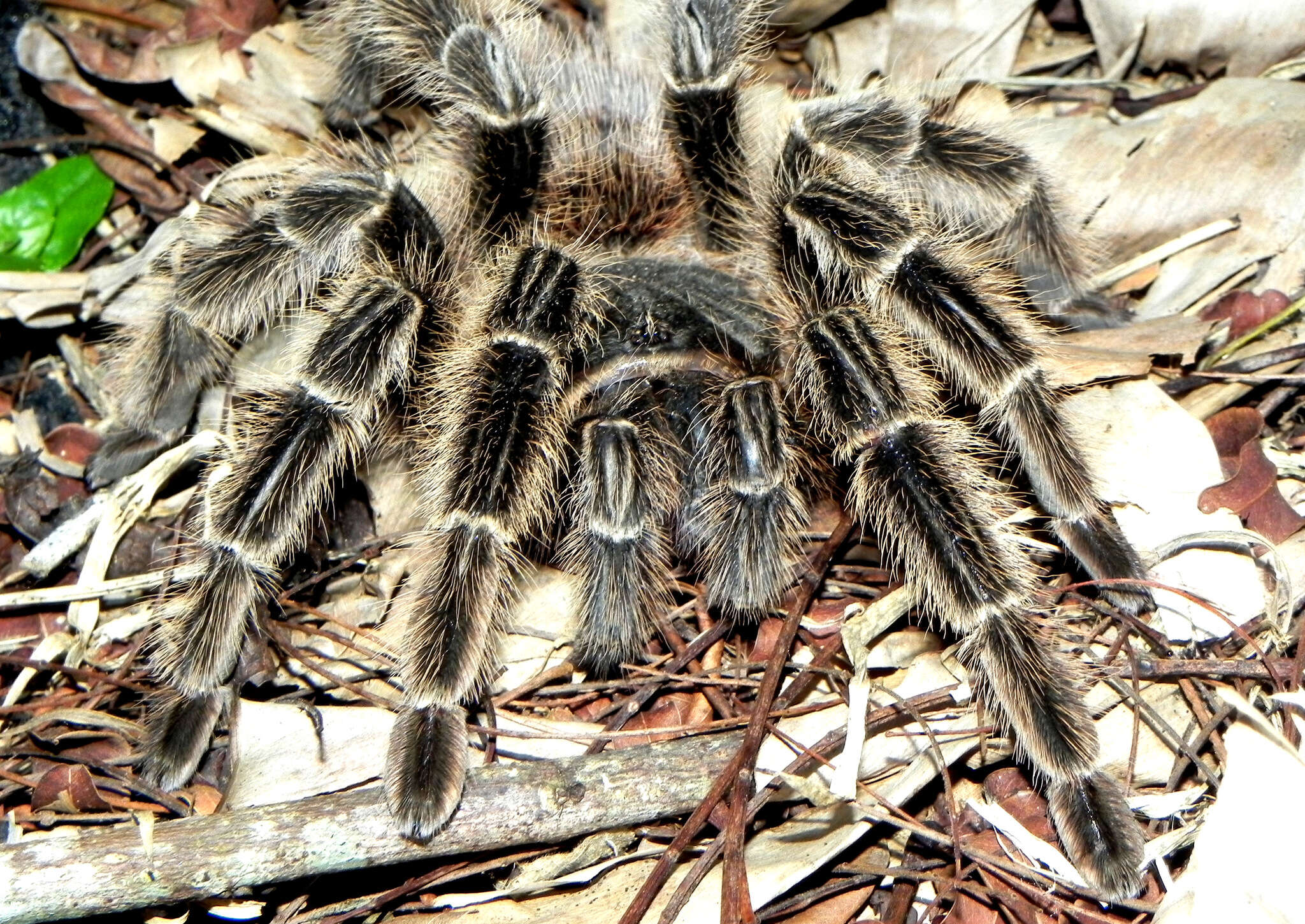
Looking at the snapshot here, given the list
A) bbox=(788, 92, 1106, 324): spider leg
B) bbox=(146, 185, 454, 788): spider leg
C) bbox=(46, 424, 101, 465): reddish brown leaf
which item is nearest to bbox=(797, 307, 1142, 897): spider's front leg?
bbox=(788, 92, 1106, 324): spider leg

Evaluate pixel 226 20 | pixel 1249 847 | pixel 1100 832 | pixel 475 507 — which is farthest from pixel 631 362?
pixel 226 20

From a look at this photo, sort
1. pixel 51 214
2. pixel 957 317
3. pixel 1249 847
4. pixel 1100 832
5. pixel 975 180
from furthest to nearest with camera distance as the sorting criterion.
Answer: pixel 51 214, pixel 975 180, pixel 957 317, pixel 1100 832, pixel 1249 847

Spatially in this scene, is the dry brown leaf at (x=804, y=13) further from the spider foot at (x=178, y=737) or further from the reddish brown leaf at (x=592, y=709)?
the spider foot at (x=178, y=737)

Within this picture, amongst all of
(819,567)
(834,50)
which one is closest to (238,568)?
(819,567)

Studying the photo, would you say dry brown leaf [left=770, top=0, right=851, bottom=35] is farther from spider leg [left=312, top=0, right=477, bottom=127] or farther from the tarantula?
spider leg [left=312, top=0, right=477, bottom=127]

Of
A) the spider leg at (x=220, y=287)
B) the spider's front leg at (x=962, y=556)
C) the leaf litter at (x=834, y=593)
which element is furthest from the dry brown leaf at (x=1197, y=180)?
the spider leg at (x=220, y=287)

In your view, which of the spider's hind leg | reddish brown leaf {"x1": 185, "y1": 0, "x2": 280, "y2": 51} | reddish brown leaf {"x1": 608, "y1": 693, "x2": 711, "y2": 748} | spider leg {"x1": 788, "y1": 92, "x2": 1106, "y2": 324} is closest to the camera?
reddish brown leaf {"x1": 608, "y1": 693, "x2": 711, "y2": 748}

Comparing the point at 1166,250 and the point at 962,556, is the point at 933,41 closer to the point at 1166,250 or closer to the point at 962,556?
the point at 1166,250

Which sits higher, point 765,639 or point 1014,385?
point 1014,385
